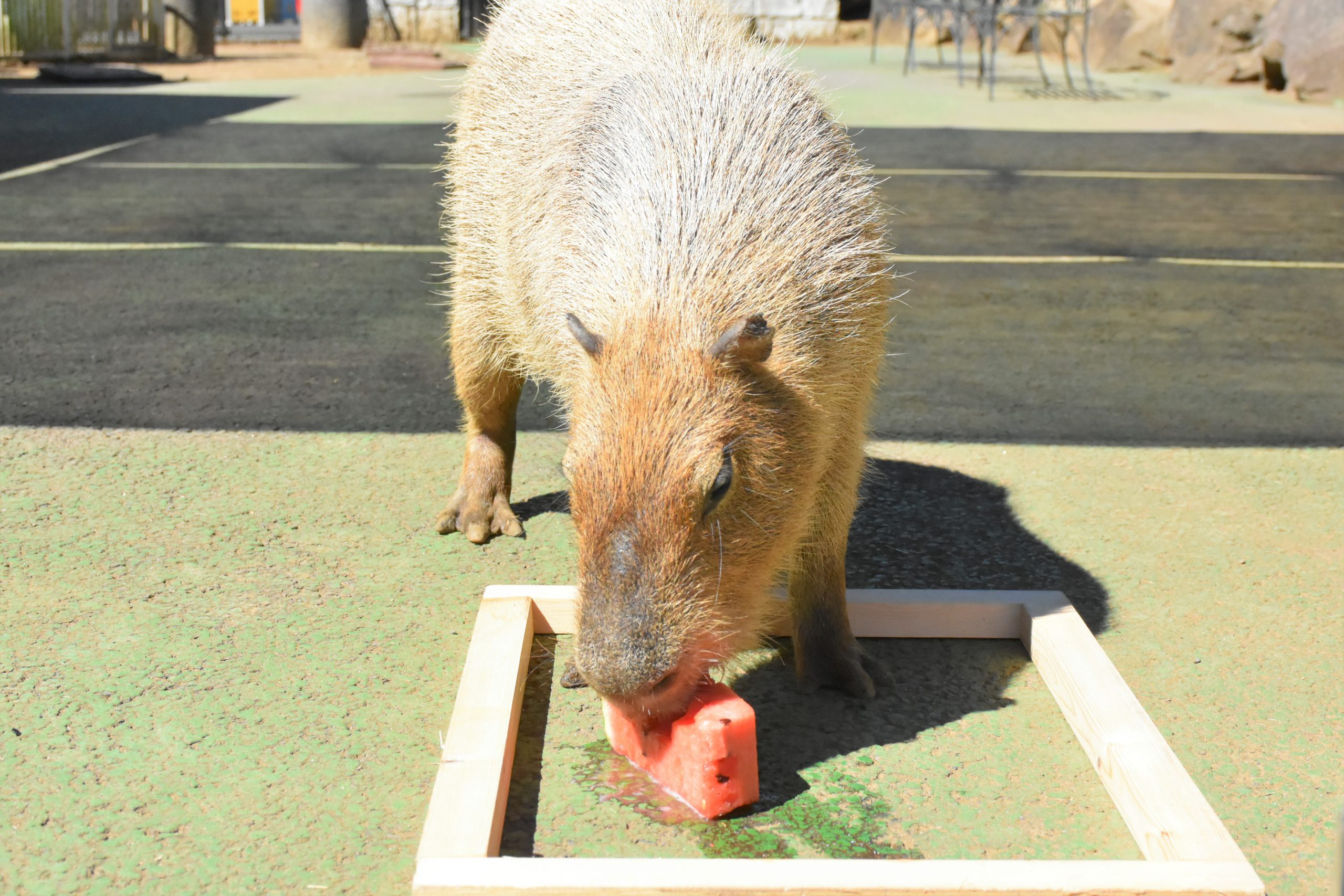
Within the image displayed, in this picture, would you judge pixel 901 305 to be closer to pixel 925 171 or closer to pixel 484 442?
pixel 484 442

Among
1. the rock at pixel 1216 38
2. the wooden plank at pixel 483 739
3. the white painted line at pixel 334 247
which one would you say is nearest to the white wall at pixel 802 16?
the rock at pixel 1216 38

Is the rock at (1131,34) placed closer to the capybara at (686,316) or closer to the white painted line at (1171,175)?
the white painted line at (1171,175)

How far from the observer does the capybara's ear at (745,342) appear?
2.25 meters

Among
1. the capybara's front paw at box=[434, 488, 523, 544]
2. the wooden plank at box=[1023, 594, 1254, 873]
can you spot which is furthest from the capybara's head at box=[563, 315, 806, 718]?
the capybara's front paw at box=[434, 488, 523, 544]

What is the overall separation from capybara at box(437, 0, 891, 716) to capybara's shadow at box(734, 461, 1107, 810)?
10 centimetres

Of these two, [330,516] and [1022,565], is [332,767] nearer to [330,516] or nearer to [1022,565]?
[330,516]

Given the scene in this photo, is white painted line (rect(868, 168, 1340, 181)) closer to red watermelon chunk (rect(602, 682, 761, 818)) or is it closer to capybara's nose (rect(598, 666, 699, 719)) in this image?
red watermelon chunk (rect(602, 682, 761, 818))

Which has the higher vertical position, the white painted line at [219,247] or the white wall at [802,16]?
the white wall at [802,16]

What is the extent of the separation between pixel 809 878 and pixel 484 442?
209 cm

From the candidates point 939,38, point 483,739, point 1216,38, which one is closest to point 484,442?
point 483,739

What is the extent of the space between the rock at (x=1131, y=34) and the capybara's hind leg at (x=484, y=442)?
16.0m

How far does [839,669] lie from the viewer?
2844 mm

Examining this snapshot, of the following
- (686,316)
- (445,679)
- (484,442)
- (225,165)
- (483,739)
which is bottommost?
(445,679)

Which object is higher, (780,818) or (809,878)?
(809,878)
